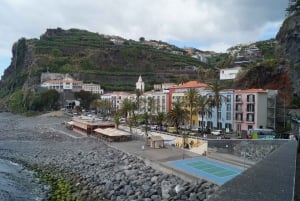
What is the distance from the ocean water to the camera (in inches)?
933

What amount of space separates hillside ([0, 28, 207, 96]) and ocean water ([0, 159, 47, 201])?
10044 centimetres

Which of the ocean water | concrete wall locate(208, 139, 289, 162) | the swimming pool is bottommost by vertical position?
the ocean water

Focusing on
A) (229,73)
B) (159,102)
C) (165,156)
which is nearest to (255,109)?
(165,156)

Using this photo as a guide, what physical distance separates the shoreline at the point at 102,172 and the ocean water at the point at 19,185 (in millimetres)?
1885

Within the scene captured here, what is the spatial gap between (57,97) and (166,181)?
113 meters

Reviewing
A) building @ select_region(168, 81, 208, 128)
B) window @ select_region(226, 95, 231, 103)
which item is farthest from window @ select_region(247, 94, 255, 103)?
→ building @ select_region(168, 81, 208, 128)

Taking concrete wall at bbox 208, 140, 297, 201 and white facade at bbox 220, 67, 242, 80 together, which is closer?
concrete wall at bbox 208, 140, 297, 201

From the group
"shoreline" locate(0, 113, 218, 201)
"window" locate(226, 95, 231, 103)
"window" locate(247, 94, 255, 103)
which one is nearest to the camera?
"shoreline" locate(0, 113, 218, 201)

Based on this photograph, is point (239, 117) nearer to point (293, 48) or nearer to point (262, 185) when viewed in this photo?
point (293, 48)

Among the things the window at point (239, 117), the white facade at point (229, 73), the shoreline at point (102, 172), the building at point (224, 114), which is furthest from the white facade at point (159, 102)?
the shoreline at point (102, 172)

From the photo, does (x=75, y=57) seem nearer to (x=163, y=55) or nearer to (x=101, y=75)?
(x=101, y=75)

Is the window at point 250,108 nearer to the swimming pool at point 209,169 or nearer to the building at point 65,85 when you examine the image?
the swimming pool at point 209,169

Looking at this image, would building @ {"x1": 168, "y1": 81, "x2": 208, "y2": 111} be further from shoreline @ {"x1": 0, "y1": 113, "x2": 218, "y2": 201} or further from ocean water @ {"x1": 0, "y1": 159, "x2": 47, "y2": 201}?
ocean water @ {"x1": 0, "y1": 159, "x2": 47, "y2": 201}

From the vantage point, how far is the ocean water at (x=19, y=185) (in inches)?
933
